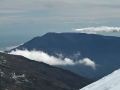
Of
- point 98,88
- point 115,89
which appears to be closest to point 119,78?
point 98,88

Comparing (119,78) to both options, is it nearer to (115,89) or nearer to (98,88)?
(98,88)

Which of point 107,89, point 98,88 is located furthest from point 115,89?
point 98,88

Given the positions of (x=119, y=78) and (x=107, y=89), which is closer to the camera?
(x=107, y=89)

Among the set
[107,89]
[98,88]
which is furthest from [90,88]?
[107,89]

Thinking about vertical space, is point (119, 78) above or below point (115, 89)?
above

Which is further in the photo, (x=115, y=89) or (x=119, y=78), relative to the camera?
(x=119, y=78)

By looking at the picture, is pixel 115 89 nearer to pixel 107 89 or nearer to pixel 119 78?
pixel 107 89
